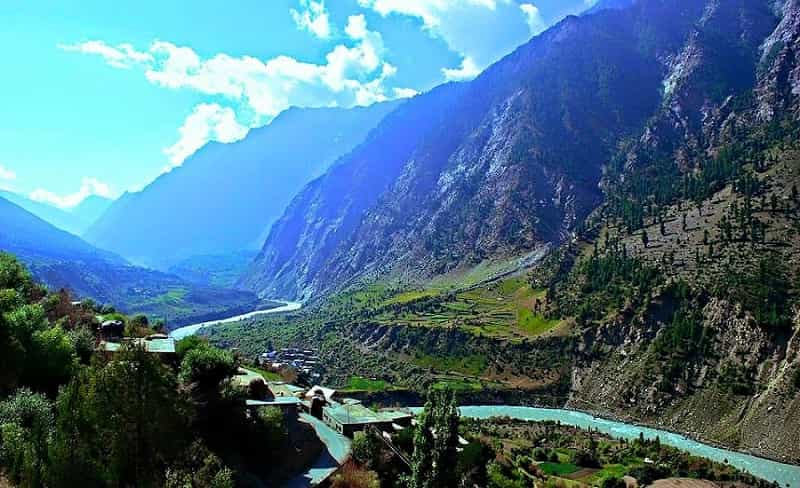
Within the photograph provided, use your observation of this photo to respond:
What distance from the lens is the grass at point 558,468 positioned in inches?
2692

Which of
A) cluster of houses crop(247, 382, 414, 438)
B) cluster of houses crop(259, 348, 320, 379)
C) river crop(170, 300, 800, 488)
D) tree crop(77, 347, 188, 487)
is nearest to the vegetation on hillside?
tree crop(77, 347, 188, 487)

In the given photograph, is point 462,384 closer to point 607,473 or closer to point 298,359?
point 298,359

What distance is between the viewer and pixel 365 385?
114938 mm

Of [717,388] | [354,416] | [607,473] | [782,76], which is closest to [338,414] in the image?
[354,416]

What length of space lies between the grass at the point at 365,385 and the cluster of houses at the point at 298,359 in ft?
28.9

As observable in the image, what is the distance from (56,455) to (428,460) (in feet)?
50.6

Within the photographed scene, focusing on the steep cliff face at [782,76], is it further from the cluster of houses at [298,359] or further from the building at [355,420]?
the building at [355,420]

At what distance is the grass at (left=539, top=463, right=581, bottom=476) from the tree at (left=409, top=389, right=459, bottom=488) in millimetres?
43686

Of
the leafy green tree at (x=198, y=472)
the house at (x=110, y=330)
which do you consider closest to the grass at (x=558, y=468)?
the house at (x=110, y=330)

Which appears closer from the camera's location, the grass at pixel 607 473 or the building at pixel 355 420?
the building at pixel 355 420

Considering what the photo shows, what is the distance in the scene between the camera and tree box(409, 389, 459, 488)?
90.3ft

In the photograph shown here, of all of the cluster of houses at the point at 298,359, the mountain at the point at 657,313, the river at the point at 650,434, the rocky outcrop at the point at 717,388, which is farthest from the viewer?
the cluster of houses at the point at 298,359

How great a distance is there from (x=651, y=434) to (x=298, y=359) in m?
77.4

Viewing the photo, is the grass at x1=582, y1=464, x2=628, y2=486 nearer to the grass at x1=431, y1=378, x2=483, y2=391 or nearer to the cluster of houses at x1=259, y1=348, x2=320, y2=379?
the grass at x1=431, y1=378, x2=483, y2=391
